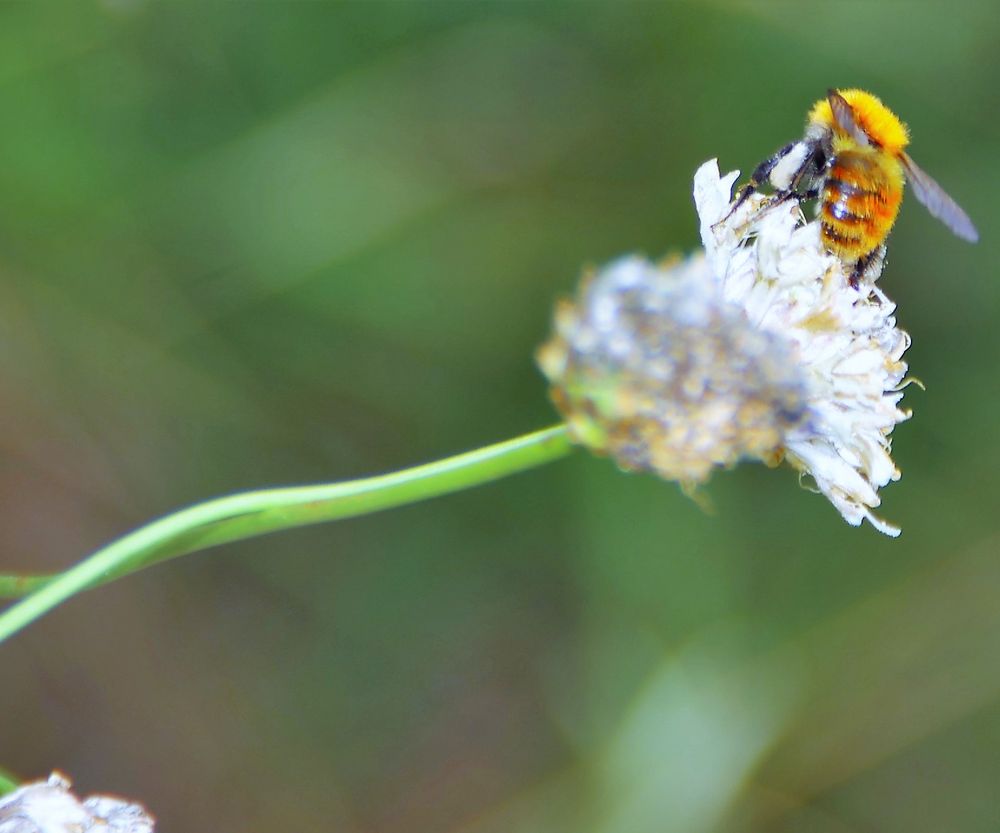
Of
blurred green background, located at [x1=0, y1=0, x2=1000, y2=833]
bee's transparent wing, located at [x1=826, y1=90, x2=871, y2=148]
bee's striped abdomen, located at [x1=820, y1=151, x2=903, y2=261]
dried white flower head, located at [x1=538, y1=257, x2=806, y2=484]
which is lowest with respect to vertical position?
dried white flower head, located at [x1=538, y1=257, x2=806, y2=484]

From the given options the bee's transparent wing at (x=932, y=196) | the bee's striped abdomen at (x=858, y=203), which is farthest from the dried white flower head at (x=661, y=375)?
the bee's transparent wing at (x=932, y=196)

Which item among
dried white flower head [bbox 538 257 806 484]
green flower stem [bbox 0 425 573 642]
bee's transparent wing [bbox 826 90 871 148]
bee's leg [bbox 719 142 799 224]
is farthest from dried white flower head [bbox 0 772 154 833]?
bee's transparent wing [bbox 826 90 871 148]

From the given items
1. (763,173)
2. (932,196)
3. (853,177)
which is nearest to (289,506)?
(763,173)

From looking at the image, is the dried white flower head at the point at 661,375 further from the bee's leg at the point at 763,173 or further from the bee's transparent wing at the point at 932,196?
the bee's transparent wing at the point at 932,196

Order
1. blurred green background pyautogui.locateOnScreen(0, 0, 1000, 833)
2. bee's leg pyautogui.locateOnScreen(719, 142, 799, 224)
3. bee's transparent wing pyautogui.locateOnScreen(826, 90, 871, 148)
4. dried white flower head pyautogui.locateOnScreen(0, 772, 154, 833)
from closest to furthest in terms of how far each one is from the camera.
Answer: dried white flower head pyautogui.locateOnScreen(0, 772, 154, 833), bee's leg pyautogui.locateOnScreen(719, 142, 799, 224), bee's transparent wing pyautogui.locateOnScreen(826, 90, 871, 148), blurred green background pyautogui.locateOnScreen(0, 0, 1000, 833)

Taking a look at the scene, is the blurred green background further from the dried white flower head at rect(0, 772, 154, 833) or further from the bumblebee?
the dried white flower head at rect(0, 772, 154, 833)
